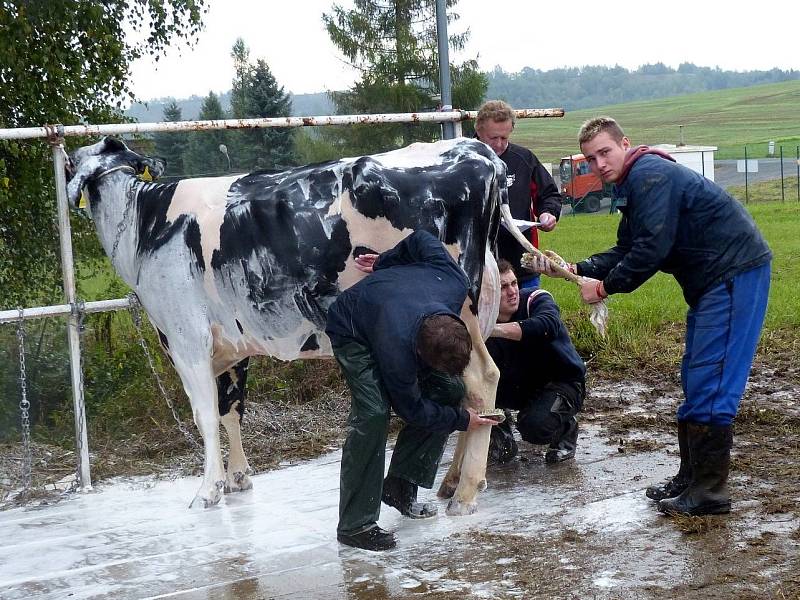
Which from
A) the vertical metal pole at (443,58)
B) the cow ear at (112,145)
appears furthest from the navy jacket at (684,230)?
the cow ear at (112,145)

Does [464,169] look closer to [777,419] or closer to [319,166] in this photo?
[319,166]

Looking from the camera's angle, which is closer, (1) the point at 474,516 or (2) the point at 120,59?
(1) the point at 474,516

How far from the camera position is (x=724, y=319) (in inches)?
190

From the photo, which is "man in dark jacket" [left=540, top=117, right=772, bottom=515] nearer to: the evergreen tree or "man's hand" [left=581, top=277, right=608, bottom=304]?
"man's hand" [left=581, top=277, right=608, bottom=304]

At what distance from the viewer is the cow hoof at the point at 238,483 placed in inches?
225

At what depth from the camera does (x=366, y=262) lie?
16.9ft

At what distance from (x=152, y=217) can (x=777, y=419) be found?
385 centimetres

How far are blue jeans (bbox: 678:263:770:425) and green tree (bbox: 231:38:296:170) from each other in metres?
3.06

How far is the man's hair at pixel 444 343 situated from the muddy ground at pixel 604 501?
84cm

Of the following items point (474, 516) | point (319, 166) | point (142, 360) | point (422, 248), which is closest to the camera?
point (422, 248)

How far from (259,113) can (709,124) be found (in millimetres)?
70668

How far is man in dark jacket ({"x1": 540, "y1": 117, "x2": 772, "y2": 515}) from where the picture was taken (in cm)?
480

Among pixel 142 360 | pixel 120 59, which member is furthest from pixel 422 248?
pixel 120 59

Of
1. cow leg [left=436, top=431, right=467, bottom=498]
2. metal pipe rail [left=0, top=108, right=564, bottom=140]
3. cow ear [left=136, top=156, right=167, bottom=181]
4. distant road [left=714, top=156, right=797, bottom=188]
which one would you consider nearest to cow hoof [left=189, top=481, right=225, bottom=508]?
cow leg [left=436, top=431, right=467, bottom=498]
